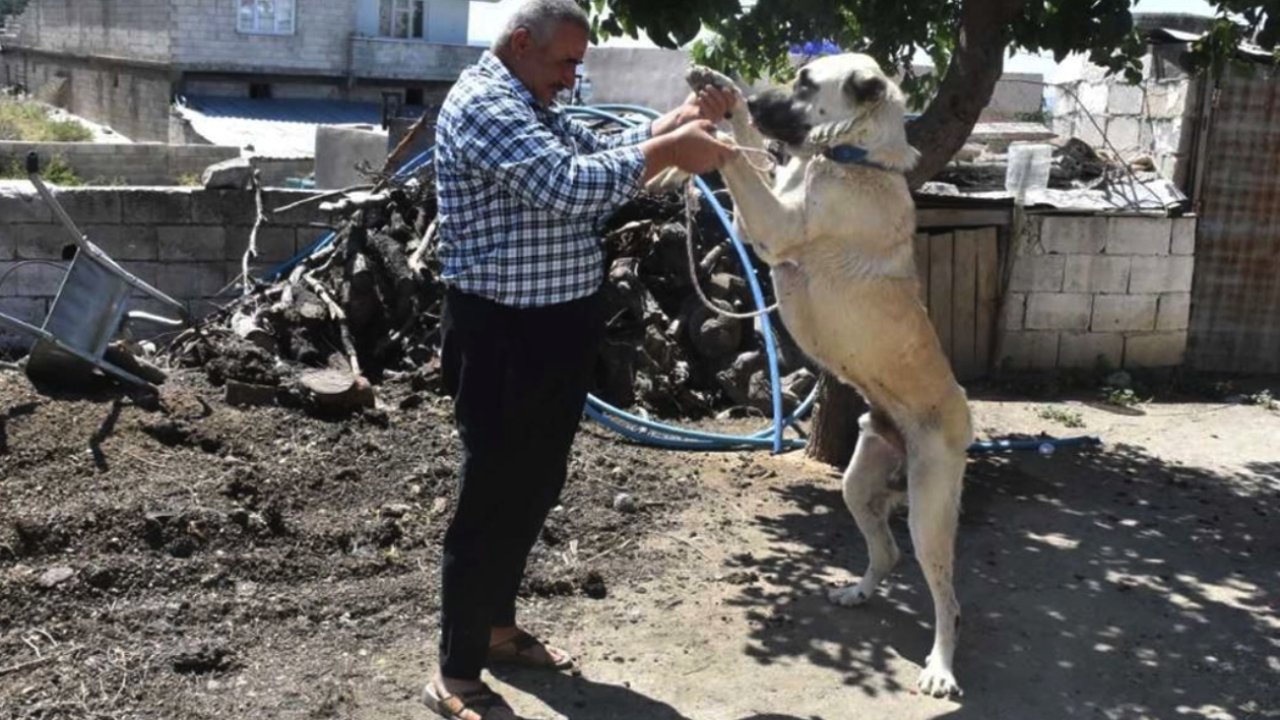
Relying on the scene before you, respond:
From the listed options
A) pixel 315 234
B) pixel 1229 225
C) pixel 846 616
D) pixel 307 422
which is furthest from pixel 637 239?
pixel 1229 225

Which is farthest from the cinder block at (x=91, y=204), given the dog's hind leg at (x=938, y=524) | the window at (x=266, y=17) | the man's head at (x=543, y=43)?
the window at (x=266, y=17)

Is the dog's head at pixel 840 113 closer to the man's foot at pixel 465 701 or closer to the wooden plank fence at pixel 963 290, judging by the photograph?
the man's foot at pixel 465 701

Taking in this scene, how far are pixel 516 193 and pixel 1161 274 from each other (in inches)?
291

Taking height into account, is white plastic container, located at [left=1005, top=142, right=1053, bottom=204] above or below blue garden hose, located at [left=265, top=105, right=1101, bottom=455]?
above

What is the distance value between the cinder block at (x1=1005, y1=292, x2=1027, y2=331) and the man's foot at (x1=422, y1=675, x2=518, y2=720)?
6.37 meters

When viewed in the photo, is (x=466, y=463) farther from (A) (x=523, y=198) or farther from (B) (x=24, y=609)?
(B) (x=24, y=609)

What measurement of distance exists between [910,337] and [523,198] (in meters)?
1.56

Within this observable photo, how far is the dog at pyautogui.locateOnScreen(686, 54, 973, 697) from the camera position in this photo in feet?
13.6

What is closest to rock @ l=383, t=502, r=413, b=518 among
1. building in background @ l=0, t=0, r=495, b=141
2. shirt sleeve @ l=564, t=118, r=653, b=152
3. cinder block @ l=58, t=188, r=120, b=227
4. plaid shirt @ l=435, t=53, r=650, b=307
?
plaid shirt @ l=435, t=53, r=650, b=307

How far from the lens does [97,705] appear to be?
3965 millimetres

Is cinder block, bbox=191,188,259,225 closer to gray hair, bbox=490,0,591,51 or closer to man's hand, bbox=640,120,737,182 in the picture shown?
gray hair, bbox=490,0,591,51

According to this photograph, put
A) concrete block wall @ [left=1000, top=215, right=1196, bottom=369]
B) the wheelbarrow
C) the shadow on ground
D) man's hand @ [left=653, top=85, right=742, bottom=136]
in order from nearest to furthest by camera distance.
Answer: man's hand @ [left=653, top=85, right=742, bottom=136]
the shadow on ground
the wheelbarrow
concrete block wall @ [left=1000, top=215, right=1196, bottom=369]

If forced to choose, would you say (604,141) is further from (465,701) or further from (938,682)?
(938,682)

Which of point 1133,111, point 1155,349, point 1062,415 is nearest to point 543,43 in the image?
point 1062,415
